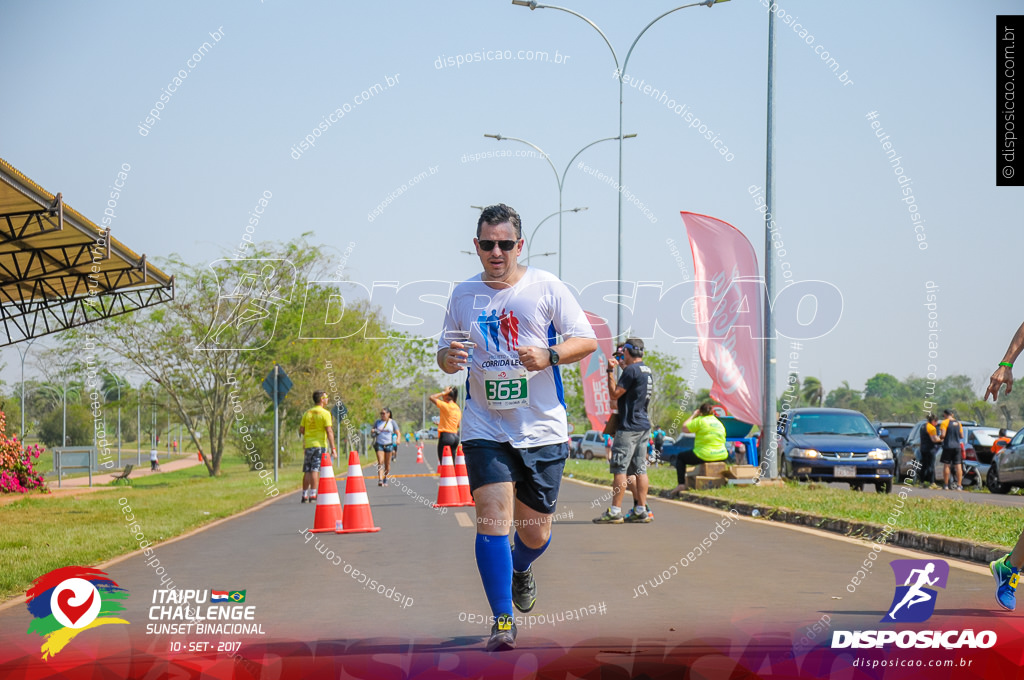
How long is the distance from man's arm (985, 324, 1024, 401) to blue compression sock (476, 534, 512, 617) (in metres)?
2.78

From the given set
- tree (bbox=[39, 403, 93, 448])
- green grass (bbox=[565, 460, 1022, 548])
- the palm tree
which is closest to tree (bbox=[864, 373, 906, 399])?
the palm tree

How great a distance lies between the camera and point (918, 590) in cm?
672

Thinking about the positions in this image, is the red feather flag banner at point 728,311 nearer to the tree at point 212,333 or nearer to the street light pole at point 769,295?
the street light pole at point 769,295

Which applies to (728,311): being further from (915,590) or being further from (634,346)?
(915,590)

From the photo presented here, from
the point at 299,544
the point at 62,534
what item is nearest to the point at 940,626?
the point at 299,544

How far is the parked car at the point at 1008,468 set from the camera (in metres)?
21.3

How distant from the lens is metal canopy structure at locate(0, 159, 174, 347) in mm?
14656

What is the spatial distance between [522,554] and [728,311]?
11383 millimetres

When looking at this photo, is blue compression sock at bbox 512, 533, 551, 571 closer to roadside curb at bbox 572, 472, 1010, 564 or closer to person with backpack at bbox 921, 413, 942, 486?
roadside curb at bbox 572, 472, 1010, 564

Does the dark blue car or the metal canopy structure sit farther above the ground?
the metal canopy structure

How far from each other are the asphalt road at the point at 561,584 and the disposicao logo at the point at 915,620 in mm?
112

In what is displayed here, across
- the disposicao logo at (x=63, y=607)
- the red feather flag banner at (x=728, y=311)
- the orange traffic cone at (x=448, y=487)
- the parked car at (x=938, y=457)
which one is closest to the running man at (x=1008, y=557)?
the disposicao logo at (x=63, y=607)

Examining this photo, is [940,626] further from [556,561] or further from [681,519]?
[681,519]

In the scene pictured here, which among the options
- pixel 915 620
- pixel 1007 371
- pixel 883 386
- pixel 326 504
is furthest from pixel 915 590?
pixel 883 386
